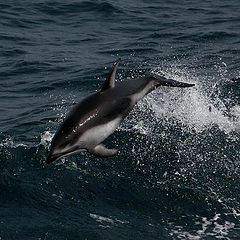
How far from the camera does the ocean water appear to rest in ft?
39.4

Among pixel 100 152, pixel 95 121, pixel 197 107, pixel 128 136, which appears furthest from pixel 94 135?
pixel 197 107

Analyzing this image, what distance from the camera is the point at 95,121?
32.0ft

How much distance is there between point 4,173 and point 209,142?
422cm

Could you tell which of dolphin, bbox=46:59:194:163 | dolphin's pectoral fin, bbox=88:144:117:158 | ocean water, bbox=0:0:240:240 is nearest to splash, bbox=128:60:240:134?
ocean water, bbox=0:0:240:240

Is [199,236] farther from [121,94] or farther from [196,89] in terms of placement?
[196,89]

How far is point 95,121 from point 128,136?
525 cm

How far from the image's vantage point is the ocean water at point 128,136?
1202 centimetres

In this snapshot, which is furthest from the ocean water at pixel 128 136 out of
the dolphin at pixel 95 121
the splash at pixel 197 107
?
the dolphin at pixel 95 121

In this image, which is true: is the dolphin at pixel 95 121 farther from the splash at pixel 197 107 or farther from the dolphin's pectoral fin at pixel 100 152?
the splash at pixel 197 107

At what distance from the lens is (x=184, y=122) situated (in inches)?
620

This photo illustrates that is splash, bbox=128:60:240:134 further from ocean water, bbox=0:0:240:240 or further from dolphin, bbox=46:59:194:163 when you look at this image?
dolphin, bbox=46:59:194:163

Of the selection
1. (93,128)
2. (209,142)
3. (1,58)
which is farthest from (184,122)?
(1,58)

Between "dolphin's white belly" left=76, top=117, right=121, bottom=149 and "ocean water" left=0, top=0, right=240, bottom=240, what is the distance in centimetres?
231

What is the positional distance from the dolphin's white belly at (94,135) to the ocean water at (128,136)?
2311 mm
